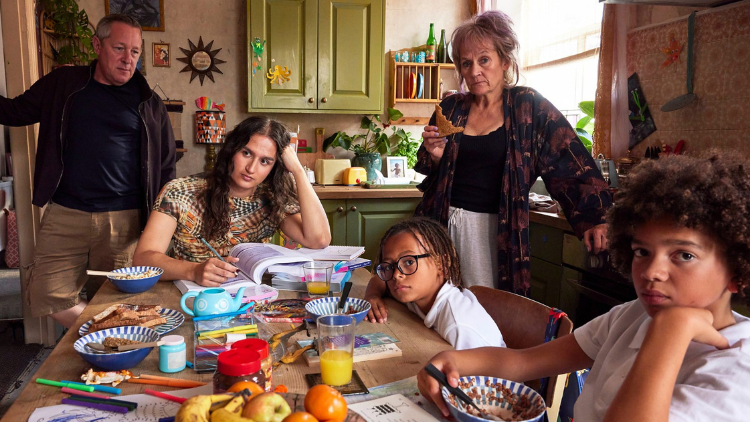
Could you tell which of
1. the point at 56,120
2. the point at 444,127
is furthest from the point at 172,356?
the point at 56,120

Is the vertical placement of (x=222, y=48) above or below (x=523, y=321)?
above

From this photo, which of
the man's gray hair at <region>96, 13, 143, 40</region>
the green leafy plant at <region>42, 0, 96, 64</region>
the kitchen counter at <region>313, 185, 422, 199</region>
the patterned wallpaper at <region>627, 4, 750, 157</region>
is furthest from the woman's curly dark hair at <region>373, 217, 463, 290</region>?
the green leafy plant at <region>42, 0, 96, 64</region>

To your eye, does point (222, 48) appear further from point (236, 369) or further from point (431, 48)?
point (236, 369)

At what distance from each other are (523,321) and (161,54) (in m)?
3.59

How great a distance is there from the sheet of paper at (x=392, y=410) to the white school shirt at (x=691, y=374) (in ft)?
0.96

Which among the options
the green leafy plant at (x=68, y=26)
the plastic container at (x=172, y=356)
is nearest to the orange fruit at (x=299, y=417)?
the plastic container at (x=172, y=356)

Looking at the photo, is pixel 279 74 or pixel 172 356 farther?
pixel 279 74

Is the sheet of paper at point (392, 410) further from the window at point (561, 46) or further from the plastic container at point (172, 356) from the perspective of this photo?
the window at point (561, 46)

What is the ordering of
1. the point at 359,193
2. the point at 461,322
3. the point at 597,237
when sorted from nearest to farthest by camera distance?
the point at 461,322 → the point at 597,237 → the point at 359,193

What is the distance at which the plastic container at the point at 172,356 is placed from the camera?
1004 millimetres

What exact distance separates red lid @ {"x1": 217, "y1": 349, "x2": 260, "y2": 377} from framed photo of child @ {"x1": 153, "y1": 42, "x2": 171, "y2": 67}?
3.70m

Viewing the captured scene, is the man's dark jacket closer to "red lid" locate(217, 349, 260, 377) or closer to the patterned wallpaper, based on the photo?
"red lid" locate(217, 349, 260, 377)

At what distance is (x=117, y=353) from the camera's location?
97cm

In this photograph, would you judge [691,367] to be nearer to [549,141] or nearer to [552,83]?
[549,141]
